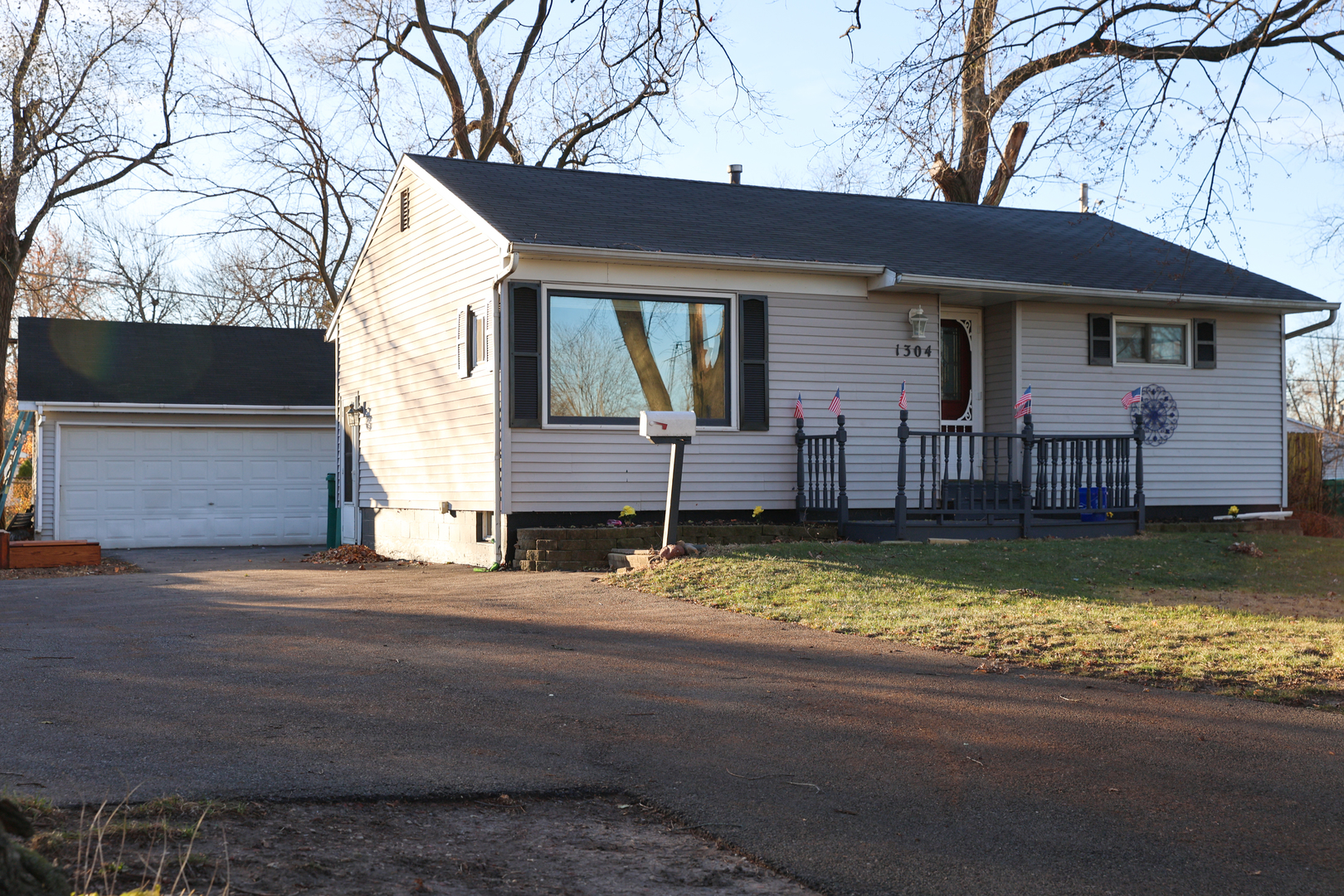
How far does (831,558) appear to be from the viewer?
1091 cm

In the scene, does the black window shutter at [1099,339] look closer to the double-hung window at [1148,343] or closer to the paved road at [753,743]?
the double-hung window at [1148,343]

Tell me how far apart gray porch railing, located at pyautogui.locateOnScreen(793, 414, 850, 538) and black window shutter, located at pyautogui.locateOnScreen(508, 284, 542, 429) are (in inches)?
121

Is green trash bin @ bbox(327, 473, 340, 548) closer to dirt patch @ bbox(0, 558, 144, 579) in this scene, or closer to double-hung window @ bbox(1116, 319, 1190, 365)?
dirt patch @ bbox(0, 558, 144, 579)

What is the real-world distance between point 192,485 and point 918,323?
42.5 ft

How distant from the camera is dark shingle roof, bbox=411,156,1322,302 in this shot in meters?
13.3

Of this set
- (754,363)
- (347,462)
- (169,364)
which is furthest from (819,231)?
(169,364)

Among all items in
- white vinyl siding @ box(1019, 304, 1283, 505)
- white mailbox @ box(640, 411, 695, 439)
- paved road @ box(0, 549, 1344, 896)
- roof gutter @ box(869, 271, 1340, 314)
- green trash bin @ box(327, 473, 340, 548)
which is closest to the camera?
paved road @ box(0, 549, 1344, 896)

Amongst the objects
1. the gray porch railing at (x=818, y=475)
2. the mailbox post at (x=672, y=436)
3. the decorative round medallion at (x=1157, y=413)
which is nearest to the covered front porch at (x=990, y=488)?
the gray porch railing at (x=818, y=475)

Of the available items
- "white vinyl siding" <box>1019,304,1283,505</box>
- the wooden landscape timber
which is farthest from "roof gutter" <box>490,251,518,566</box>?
"white vinyl siding" <box>1019,304,1283,505</box>

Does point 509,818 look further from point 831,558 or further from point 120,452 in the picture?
point 120,452

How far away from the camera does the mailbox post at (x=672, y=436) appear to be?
11.1 m

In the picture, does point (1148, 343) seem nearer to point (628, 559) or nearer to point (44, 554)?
point (628, 559)

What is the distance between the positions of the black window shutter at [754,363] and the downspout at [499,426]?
2656mm

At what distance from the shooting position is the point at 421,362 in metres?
15.2
